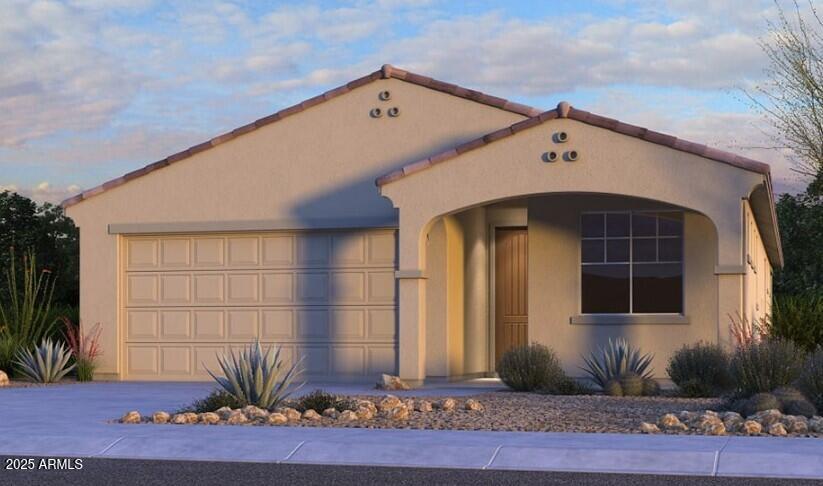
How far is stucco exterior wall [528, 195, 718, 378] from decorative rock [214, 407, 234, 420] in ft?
25.0

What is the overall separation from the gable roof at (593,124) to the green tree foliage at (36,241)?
60.6ft

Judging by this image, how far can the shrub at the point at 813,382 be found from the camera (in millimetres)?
14065

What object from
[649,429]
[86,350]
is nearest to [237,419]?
[649,429]

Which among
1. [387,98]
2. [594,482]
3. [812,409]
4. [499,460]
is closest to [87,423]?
[499,460]

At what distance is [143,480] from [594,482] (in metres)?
3.41

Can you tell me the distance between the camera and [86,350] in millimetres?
22188

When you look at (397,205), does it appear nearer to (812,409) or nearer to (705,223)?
(705,223)

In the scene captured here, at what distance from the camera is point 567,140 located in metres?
18.7

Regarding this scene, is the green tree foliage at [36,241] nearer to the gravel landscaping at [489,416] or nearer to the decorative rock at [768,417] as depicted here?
the gravel landscaping at [489,416]

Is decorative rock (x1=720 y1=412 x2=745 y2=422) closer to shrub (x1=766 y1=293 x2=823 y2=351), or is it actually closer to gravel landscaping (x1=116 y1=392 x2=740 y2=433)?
gravel landscaping (x1=116 y1=392 x2=740 y2=433)

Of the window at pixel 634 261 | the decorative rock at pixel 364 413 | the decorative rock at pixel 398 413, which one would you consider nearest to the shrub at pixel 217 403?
the decorative rock at pixel 364 413

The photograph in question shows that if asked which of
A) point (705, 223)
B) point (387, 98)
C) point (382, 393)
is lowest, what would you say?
point (382, 393)

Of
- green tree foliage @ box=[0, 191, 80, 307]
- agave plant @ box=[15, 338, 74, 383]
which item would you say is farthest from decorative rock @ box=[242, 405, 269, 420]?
green tree foliage @ box=[0, 191, 80, 307]

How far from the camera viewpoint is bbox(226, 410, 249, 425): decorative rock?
1353 cm
